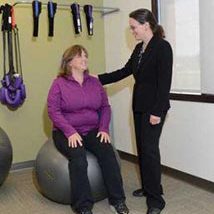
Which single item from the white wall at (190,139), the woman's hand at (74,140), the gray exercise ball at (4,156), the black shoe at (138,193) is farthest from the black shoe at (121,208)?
the gray exercise ball at (4,156)

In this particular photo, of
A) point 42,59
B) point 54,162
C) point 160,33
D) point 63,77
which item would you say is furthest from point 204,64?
point 42,59

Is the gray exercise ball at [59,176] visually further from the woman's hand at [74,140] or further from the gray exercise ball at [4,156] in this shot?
the gray exercise ball at [4,156]

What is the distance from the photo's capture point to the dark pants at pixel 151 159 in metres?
2.39

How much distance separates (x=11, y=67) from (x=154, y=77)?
1.64m

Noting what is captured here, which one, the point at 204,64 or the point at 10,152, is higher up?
the point at 204,64

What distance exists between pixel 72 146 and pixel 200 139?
1.10m

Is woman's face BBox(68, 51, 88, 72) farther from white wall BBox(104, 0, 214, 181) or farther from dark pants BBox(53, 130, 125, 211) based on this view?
white wall BBox(104, 0, 214, 181)

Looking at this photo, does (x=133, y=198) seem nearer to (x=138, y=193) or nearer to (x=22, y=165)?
(x=138, y=193)

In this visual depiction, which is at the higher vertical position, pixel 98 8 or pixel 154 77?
pixel 98 8

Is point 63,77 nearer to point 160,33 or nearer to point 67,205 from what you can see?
point 160,33

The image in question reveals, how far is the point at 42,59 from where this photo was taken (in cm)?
366

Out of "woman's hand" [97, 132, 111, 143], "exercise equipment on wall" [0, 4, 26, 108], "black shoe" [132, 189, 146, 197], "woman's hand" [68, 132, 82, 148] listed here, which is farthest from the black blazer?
"exercise equipment on wall" [0, 4, 26, 108]

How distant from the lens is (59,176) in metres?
2.51

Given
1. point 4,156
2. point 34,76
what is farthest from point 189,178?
point 34,76
